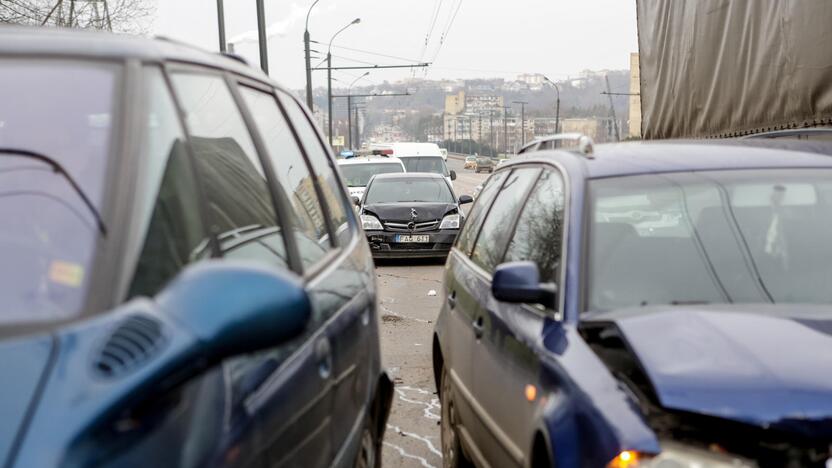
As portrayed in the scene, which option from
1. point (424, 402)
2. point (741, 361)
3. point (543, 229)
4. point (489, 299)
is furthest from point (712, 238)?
point (424, 402)

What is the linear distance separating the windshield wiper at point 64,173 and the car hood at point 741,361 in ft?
5.07

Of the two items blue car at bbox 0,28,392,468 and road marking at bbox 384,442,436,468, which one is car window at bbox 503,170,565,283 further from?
road marking at bbox 384,442,436,468

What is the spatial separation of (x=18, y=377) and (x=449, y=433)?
149 inches

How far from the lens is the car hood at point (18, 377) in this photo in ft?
4.92

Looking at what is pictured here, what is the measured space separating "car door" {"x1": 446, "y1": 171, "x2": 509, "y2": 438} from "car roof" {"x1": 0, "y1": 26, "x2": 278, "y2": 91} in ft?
7.69

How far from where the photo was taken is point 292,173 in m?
3.51

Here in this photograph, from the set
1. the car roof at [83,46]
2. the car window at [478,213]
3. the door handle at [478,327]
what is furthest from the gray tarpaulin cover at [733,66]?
the car roof at [83,46]

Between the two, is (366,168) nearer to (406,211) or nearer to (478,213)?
(406,211)

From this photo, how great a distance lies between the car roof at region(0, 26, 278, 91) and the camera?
7.89 feet

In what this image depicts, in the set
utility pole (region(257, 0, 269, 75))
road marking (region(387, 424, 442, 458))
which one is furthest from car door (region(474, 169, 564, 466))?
utility pole (region(257, 0, 269, 75))

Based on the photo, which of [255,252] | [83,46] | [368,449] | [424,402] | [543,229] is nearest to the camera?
[83,46]

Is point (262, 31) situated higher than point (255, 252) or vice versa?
point (262, 31)

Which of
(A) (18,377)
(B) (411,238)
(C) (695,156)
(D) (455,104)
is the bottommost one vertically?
(D) (455,104)

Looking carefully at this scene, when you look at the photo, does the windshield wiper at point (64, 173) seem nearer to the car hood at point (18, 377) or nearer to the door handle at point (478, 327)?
the car hood at point (18, 377)
